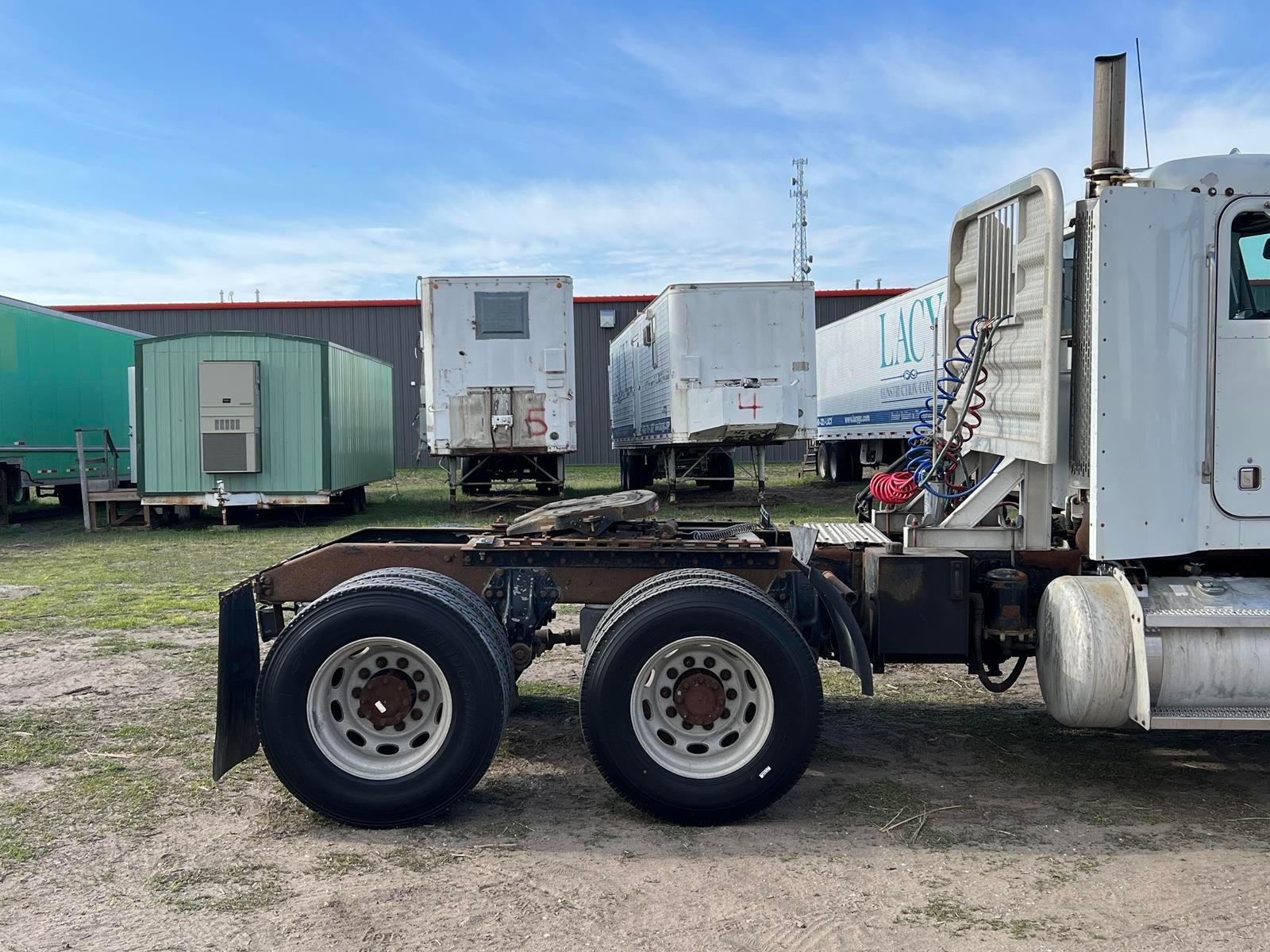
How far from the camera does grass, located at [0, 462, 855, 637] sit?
9.34 m

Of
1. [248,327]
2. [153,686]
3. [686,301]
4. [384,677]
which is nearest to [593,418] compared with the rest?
[248,327]

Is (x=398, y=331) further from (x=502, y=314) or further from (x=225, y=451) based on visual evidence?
(x=225, y=451)

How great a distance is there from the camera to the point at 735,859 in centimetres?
416

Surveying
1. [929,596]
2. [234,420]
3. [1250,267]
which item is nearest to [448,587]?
[929,596]

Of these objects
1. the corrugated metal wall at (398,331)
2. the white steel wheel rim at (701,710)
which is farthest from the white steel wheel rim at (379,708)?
the corrugated metal wall at (398,331)

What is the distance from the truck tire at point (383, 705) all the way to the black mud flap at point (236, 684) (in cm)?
26

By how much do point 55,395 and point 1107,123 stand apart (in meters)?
17.9

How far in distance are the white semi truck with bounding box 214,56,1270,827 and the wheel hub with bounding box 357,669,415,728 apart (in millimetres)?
11

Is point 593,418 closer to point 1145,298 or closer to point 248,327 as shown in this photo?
point 248,327

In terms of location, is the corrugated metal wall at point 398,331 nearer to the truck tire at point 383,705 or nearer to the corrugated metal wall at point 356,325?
the corrugated metal wall at point 356,325

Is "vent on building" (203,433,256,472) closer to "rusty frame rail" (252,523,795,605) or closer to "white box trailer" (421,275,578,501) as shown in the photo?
"white box trailer" (421,275,578,501)

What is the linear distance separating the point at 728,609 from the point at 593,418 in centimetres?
2964

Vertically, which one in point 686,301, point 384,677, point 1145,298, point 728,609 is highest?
point 686,301

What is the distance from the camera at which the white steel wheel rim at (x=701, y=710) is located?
4.51 meters
